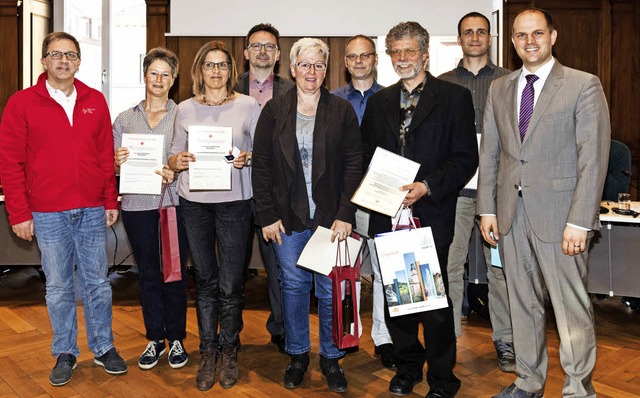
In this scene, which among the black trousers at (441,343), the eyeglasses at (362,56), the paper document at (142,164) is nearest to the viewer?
the black trousers at (441,343)

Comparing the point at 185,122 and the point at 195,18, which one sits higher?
the point at 195,18

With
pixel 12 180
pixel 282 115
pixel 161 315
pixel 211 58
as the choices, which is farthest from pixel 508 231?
pixel 12 180

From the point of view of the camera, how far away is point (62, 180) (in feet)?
9.67

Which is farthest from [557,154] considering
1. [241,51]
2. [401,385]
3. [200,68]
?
[241,51]

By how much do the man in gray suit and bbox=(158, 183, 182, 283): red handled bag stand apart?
1.59 m

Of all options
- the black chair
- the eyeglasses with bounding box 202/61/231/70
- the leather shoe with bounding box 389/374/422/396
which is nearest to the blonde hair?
the eyeglasses with bounding box 202/61/231/70

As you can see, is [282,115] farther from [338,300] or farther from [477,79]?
[477,79]

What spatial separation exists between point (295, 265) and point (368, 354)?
3.00 feet

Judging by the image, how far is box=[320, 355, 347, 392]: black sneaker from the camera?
2.90 metres

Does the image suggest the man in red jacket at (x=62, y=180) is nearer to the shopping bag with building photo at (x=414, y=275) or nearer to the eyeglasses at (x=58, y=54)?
the eyeglasses at (x=58, y=54)

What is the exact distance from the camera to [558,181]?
248 cm

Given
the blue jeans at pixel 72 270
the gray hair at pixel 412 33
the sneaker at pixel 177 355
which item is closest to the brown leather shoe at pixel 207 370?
the sneaker at pixel 177 355

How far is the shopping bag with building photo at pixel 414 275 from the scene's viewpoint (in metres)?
2.58

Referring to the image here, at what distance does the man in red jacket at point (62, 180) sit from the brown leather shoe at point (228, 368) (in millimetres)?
549
